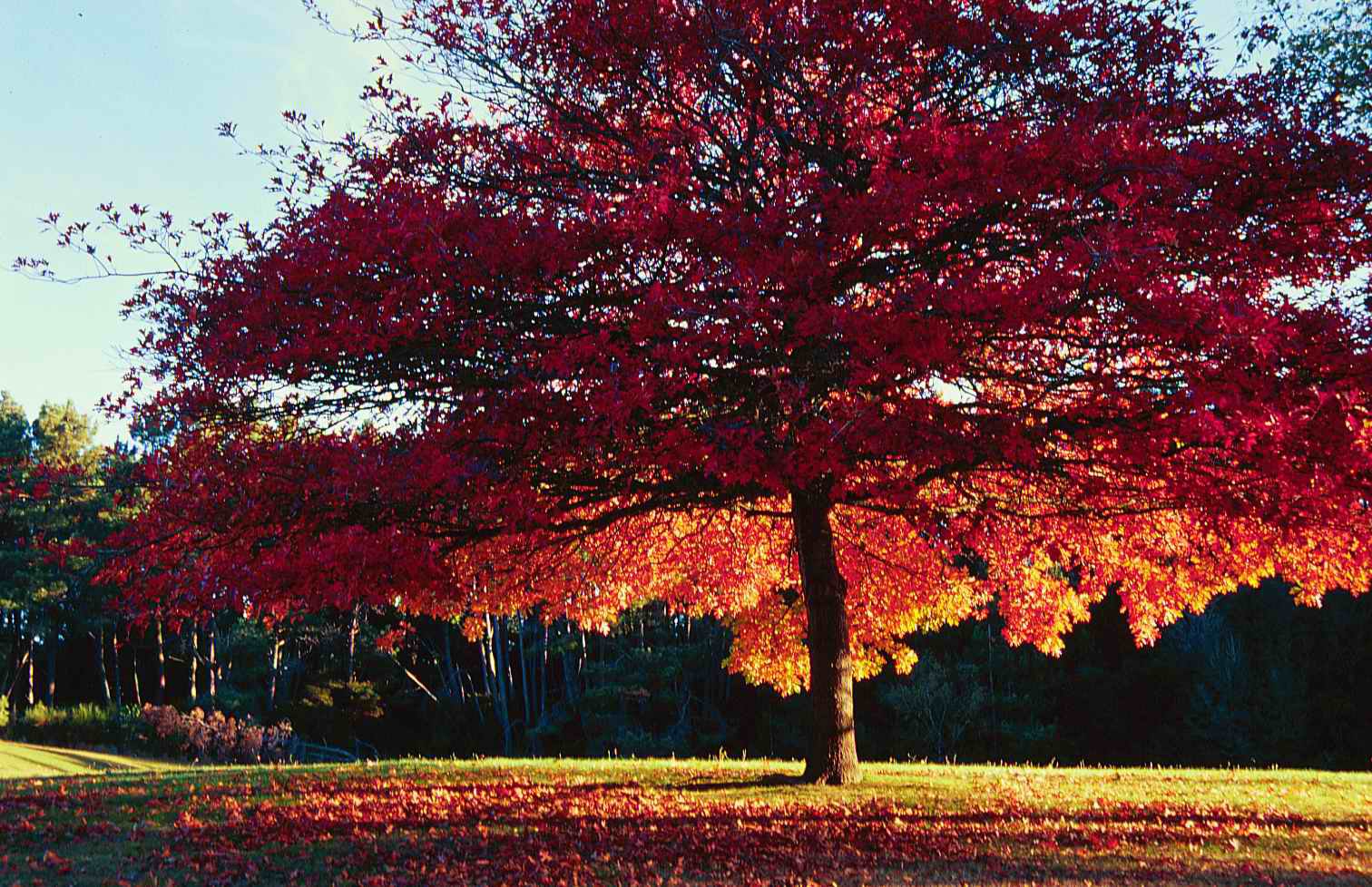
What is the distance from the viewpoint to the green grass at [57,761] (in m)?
25.5

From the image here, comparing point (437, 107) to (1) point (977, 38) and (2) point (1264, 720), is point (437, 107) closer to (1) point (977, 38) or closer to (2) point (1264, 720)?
(1) point (977, 38)

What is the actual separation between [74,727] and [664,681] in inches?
846

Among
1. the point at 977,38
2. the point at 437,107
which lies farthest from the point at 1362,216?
the point at 437,107

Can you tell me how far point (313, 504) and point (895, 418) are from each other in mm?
4996

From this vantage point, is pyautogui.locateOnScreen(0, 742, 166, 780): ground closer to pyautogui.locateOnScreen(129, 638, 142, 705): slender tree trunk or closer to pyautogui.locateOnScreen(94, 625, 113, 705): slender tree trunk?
pyautogui.locateOnScreen(94, 625, 113, 705): slender tree trunk

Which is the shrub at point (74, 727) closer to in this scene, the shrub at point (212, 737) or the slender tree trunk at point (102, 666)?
the shrub at point (212, 737)

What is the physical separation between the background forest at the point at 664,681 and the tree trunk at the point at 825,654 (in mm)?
19268

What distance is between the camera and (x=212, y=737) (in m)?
33.1

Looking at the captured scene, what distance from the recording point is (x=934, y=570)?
1388cm

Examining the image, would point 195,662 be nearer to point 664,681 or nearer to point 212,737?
point 212,737

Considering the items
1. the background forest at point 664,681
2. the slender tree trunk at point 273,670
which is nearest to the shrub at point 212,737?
the background forest at point 664,681

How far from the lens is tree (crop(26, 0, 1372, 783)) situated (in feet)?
24.6

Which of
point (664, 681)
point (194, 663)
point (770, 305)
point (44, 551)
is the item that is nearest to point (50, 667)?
point (194, 663)

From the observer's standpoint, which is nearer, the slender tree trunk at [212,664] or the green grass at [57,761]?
the green grass at [57,761]
